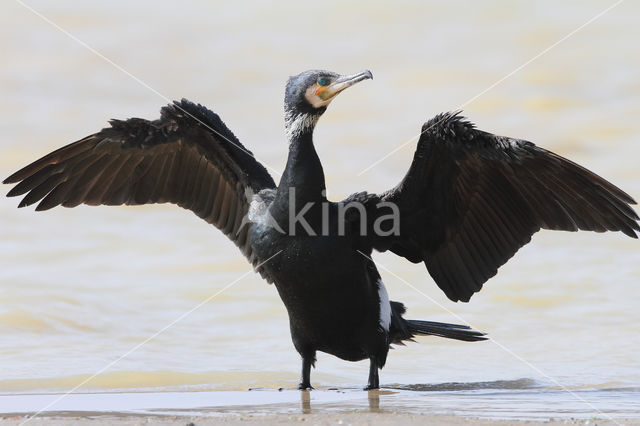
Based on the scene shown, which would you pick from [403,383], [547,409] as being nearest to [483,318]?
[403,383]

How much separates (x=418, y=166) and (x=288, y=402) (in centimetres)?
203

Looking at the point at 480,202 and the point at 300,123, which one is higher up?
the point at 300,123

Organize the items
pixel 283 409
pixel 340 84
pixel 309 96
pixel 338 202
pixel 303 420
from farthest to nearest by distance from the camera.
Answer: pixel 338 202 → pixel 309 96 → pixel 340 84 → pixel 283 409 → pixel 303 420

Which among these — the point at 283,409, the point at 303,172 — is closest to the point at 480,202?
the point at 303,172

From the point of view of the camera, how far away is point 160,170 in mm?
9328

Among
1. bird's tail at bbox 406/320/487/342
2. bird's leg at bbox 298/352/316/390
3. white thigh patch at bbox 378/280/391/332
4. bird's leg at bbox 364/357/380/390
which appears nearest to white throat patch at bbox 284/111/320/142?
white thigh patch at bbox 378/280/391/332

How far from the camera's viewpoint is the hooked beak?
7.94m

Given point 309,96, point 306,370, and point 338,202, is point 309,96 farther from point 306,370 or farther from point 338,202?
point 306,370

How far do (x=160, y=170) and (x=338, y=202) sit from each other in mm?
1820

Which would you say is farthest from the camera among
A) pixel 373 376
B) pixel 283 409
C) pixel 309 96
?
pixel 373 376

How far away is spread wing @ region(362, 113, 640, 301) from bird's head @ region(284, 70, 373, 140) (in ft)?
2.52

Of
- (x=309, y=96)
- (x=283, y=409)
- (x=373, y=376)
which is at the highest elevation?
(x=309, y=96)

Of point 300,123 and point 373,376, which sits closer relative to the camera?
point 300,123

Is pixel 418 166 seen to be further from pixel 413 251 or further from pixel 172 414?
pixel 172 414
